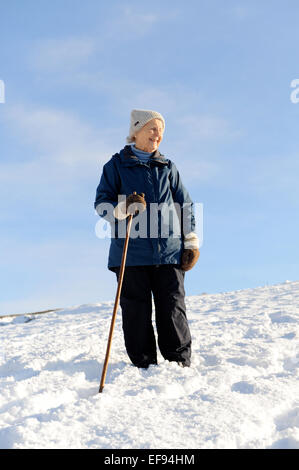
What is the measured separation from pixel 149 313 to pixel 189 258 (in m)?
0.63

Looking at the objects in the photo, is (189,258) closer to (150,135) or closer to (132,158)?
(132,158)

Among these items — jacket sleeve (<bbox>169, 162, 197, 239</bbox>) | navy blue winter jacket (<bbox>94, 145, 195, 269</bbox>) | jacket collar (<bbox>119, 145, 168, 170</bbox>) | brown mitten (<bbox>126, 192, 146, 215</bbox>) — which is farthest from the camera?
jacket sleeve (<bbox>169, 162, 197, 239</bbox>)

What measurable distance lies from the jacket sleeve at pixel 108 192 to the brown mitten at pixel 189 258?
768 millimetres

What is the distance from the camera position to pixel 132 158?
4363 mm

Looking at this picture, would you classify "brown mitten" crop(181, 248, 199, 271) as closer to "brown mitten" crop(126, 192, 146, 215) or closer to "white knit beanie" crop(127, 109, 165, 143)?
"brown mitten" crop(126, 192, 146, 215)

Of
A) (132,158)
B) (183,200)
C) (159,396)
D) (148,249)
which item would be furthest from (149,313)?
(132,158)

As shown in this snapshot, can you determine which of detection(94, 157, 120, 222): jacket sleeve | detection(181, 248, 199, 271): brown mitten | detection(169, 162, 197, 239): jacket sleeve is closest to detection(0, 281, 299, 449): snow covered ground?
detection(181, 248, 199, 271): brown mitten

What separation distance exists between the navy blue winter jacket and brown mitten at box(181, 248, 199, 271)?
0.06 metres

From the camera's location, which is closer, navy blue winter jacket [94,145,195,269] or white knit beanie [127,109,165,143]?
navy blue winter jacket [94,145,195,269]

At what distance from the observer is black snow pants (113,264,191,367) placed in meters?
4.25

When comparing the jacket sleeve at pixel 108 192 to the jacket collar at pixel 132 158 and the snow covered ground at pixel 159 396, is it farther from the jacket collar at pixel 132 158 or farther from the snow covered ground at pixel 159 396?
the snow covered ground at pixel 159 396

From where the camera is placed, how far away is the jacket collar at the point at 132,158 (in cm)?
437
